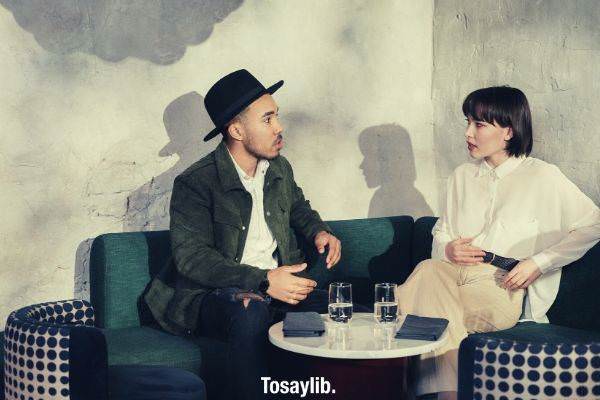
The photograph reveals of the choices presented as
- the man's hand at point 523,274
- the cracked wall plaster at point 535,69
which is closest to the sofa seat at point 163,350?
the man's hand at point 523,274

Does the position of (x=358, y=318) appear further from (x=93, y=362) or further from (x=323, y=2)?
(x=323, y=2)

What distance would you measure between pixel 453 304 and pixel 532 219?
61cm

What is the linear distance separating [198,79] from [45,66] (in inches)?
32.3

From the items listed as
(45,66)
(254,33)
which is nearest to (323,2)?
(254,33)

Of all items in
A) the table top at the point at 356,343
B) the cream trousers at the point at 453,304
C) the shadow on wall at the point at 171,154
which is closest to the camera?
the table top at the point at 356,343

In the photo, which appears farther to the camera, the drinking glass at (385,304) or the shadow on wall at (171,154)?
the shadow on wall at (171,154)

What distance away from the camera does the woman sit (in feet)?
12.9

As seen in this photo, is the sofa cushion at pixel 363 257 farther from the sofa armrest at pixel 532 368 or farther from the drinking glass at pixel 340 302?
the sofa armrest at pixel 532 368

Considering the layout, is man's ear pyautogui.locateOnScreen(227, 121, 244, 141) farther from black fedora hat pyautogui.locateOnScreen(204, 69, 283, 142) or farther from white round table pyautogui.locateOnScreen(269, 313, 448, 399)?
white round table pyautogui.locateOnScreen(269, 313, 448, 399)

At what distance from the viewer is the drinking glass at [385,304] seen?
10.9 feet

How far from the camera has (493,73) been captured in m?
5.04

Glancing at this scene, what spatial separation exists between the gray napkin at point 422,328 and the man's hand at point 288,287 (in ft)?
1.41

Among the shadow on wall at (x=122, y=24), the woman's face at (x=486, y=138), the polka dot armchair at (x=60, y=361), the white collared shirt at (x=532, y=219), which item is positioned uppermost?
the shadow on wall at (x=122, y=24)

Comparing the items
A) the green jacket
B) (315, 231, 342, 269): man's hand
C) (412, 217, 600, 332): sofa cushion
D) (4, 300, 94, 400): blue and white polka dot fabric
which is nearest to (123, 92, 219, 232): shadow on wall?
the green jacket
